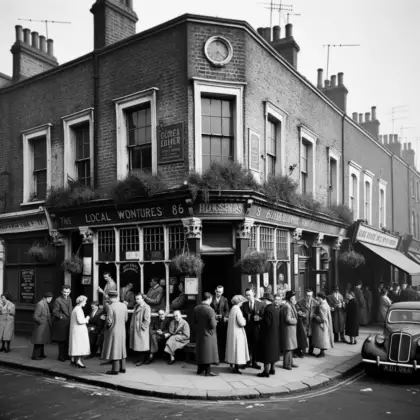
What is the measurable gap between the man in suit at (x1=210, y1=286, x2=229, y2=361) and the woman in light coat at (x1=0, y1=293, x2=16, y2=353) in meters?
5.69

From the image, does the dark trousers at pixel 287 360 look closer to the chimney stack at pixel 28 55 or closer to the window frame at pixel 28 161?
the window frame at pixel 28 161

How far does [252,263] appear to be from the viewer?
11.1m

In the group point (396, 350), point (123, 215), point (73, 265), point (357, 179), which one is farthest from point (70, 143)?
point (357, 179)

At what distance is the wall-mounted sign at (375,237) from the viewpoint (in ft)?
63.4

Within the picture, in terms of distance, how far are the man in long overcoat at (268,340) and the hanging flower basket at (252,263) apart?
137cm

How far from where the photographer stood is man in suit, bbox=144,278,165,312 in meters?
11.7

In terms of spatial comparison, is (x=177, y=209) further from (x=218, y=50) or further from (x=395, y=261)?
(x=395, y=261)

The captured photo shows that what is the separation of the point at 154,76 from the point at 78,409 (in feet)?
27.8

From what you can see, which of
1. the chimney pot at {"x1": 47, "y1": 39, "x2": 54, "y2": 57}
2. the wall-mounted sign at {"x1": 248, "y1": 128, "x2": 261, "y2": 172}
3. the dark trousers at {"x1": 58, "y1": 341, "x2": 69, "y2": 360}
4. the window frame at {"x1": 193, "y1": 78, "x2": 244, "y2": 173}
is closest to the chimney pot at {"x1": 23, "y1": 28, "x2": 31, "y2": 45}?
the chimney pot at {"x1": 47, "y1": 39, "x2": 54, "y2": 57}

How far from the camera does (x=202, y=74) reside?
11.8 m

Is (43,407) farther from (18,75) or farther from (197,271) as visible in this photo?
(18,75)

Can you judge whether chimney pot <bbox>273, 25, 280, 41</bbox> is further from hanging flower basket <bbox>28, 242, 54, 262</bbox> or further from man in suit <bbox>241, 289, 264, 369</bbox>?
hanging flower basket <bbox>28, 242, 54, 262</bbox>

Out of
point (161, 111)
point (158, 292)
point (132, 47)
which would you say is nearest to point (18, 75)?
point (132, 47)

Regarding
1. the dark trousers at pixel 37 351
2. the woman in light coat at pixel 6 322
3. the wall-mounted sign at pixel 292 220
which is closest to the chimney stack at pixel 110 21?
the wall-mounted sign at pixel 292 220
